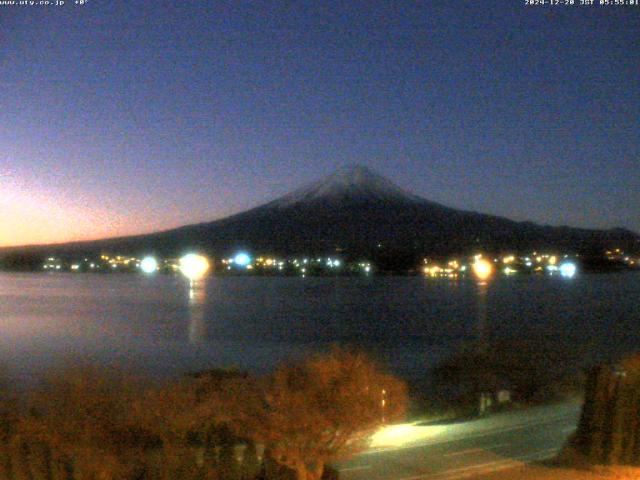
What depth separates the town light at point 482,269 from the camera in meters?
111

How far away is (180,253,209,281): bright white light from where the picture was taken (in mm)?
124938

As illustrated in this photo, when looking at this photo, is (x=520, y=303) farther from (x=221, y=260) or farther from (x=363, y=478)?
(x=363, y=478)

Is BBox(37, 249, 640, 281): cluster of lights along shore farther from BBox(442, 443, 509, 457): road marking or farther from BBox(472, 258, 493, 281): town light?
BBox(442, 443, 509, 457): road marking

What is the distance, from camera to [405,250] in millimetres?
114062

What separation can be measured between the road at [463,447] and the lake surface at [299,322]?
10493mm

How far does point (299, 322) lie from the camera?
58781mm

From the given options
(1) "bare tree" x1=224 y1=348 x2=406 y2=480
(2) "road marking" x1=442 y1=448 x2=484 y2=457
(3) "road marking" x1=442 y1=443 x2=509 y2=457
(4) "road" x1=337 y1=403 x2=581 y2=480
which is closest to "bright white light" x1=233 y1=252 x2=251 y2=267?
(4) "road" x1=337 y1=403 x2=581 y2=480

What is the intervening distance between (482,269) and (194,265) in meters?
37.0

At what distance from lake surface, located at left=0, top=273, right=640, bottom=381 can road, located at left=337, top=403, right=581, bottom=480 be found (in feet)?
34.4

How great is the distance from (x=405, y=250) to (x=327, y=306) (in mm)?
42878

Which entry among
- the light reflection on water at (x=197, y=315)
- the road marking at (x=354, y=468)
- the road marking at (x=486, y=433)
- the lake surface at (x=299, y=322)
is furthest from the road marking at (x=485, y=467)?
the light reflection on water at (x=197, y=315)

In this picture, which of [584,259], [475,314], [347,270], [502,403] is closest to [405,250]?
[347,270]

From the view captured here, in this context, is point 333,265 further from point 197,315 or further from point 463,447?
point 463,447

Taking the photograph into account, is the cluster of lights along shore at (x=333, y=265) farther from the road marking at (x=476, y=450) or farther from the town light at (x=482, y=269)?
the road marking at (x=476, y=450)
